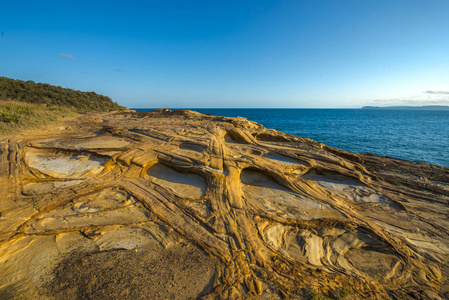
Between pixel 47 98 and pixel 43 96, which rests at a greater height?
pixel 43 96

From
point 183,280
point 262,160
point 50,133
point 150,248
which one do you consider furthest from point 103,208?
point 50,133

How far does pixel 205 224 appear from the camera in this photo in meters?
4.03

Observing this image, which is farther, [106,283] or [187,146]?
[187,146]

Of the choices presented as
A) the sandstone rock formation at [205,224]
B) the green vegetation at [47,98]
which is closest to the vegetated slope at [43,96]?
the green vegetation at [47,98]

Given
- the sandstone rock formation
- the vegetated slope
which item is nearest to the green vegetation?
the vegetated slope

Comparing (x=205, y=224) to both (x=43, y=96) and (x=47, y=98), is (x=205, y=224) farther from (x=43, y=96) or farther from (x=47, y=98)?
(x=43, y=96)

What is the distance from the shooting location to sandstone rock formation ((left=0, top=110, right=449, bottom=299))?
2.85 metres

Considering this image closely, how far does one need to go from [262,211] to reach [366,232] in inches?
91.4

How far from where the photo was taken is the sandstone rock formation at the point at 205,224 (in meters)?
2.85

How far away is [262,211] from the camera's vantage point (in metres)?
→ 4.73

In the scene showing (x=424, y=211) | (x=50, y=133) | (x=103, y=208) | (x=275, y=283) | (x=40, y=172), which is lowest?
(x=424, y=211)

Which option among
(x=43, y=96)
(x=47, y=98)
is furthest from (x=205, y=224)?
(x=43, y=96)

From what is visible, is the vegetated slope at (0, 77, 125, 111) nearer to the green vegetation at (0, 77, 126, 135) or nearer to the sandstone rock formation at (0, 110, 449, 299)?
the green vegetation at (0, 77, 126, 135)

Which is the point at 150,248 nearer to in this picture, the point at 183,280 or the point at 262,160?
the point at 183,280
